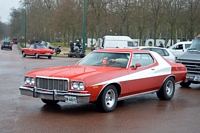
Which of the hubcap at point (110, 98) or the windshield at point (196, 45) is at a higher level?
the windshield at point (196, 45)

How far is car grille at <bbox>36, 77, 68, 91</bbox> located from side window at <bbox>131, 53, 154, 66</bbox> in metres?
2.12

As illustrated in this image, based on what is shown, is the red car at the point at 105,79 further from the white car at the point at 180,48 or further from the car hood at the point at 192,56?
the white car at the point at 180,48

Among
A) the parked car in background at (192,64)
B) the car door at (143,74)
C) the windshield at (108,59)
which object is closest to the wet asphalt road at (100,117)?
the car door at (143,74)

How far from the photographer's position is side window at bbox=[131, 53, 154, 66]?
920cm

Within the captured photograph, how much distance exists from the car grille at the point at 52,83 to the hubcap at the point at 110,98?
105cm

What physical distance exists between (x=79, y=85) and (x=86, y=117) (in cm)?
73

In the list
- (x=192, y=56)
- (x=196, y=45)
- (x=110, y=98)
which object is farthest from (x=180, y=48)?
(x=110, y=98)

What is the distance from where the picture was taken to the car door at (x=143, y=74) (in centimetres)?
883

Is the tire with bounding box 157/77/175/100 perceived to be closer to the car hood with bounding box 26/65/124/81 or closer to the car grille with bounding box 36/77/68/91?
the car hood with bounding box 26/65/124/81

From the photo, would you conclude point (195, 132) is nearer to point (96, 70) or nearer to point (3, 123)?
point (96, 70)

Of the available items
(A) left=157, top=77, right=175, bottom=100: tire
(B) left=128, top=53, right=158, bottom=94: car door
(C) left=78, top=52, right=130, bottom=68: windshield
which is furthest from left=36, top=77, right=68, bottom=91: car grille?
(A) left=157, top=77, right=175, bottom=100: tire

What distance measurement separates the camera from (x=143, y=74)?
9117 mm

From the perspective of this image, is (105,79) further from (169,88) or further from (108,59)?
(169,88)

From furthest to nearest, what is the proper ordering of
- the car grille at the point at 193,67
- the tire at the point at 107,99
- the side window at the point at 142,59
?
the car grille at the point at 193,67 < the side window at the point at 142,59 < the tire at the point at 107,99
